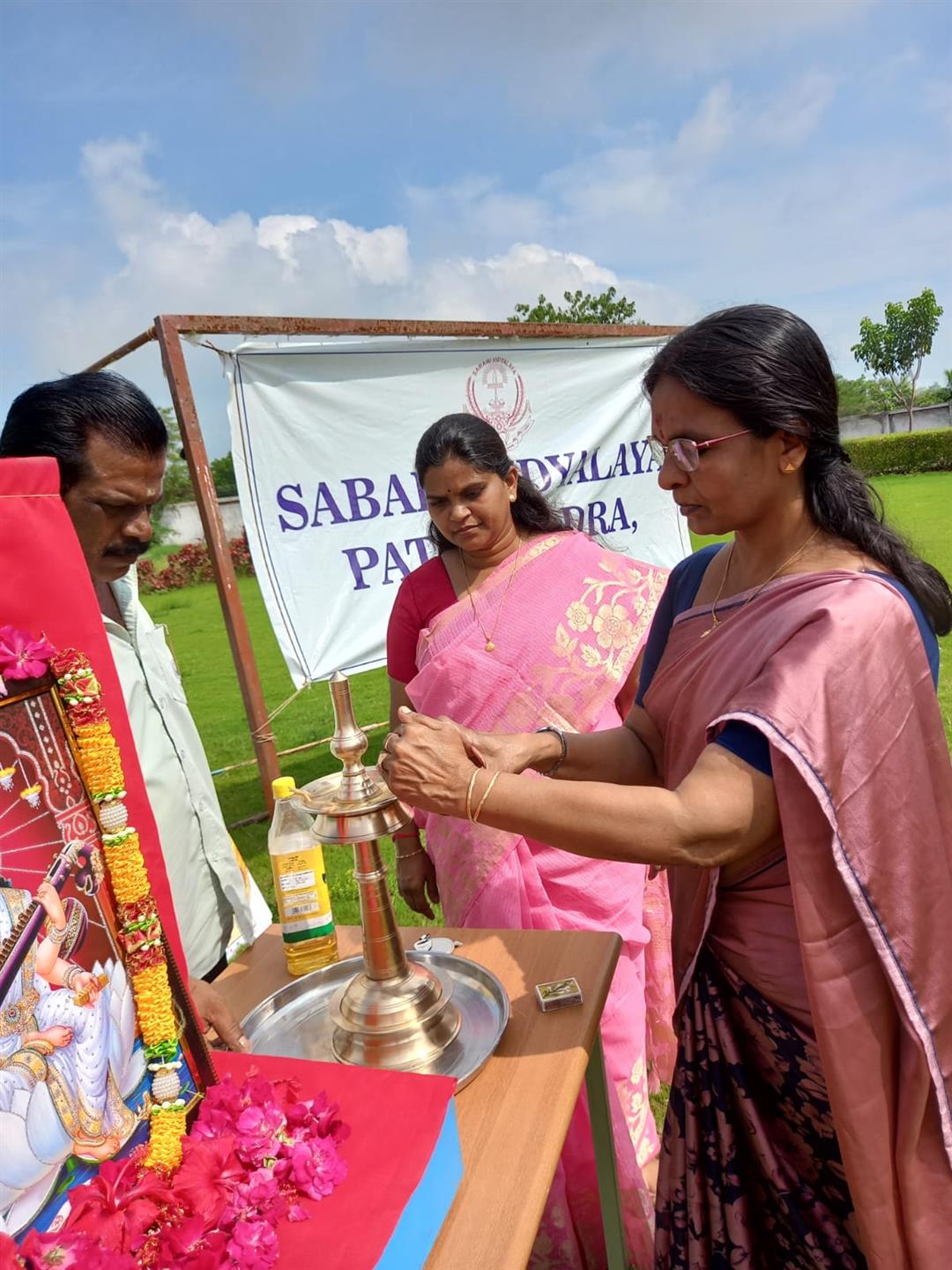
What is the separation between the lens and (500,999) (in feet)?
4.23

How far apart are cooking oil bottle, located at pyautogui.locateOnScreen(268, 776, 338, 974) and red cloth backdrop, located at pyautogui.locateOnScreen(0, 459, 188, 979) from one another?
2.00 feet

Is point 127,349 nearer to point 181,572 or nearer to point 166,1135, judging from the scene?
point 166,1135

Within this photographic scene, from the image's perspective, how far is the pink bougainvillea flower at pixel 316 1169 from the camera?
2.78 ft

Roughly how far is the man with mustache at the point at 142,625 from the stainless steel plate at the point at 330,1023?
0.22ft

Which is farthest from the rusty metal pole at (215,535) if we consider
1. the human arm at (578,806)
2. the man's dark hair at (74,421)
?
the human arm at (578,806)

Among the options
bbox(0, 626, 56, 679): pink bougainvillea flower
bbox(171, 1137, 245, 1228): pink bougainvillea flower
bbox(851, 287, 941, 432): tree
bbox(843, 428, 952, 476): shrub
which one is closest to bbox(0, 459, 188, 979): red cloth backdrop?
bbox(0, 626, 56, 679): pink bougainvillea flower

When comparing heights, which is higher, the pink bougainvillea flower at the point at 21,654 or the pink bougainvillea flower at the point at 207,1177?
the pink bougainvillea flower at the point at 21,654

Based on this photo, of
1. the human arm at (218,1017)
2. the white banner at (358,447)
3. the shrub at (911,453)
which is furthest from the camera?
the shrub at (911,453)

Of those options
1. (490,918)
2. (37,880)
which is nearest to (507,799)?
(37,880)

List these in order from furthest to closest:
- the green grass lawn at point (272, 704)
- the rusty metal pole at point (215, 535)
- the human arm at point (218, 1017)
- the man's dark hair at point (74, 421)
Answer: the green grass lawn at point (272, 704) → the rusty metal pole at point (215, 535) → the man's dark hair at point (74, 421) → the human arm at point (218, 1017)

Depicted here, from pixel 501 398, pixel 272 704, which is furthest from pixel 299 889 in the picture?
pixel 272 704

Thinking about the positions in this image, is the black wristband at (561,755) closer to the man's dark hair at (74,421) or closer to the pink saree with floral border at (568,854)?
the pink saree with floral border at (568,854)

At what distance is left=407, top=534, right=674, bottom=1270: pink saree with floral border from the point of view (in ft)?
6.40

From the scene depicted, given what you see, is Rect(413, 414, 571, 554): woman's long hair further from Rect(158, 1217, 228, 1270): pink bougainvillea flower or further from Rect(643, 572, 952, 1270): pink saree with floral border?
Rect(158, 1217, 228, 1270): pink bougainvillea flower
